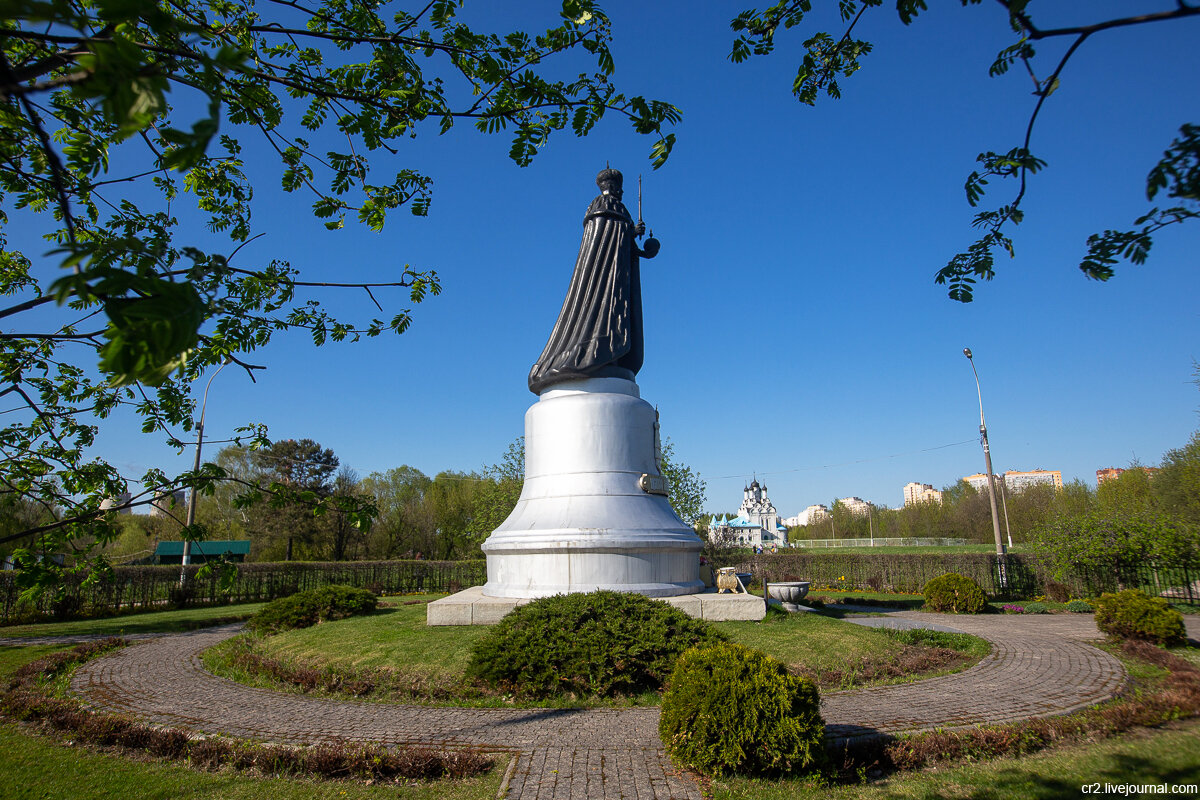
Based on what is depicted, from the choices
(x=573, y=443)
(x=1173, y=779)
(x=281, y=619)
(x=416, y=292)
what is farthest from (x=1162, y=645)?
(x=281, y=619)

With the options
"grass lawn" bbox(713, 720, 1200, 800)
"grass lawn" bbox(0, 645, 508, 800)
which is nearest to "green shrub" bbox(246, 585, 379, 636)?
"grass lawn" bbox(0, 645, 508, 800)

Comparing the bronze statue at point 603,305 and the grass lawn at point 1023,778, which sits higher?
the bronze statue at point 603,305

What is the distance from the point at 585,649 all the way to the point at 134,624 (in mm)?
17769

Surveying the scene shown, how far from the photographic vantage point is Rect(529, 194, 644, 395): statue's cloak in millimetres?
14430

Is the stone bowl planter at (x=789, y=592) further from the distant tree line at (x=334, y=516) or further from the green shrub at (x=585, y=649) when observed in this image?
the distant tree line at (x=334, y=516)

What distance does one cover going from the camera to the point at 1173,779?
498 centimetres

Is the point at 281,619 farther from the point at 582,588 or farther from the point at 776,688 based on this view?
the point at 776,688

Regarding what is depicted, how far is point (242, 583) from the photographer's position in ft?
87.3

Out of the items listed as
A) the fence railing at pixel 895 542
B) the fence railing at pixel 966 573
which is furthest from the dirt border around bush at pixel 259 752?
the fence railing at pixel 895 542

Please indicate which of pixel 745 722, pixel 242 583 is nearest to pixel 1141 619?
pixel 745 722

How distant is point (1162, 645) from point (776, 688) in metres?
10.9

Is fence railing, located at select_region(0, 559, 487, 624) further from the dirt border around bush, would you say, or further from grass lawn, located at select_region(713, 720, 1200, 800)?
grass lawn, located at select_region(713, 720, 1200, 800)

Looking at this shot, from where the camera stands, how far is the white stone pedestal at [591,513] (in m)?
12.4

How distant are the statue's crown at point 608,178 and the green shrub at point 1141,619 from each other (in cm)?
1410
